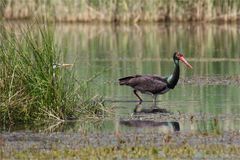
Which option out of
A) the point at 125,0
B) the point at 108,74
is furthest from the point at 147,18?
the point at 108,74

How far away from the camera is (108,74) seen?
22828 mm

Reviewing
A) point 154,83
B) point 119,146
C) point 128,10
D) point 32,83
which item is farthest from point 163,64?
point 128,10

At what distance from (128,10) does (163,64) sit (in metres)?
13.1

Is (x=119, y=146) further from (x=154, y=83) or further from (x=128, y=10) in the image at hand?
(x=128, y=10)

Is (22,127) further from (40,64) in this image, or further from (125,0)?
(125,0)

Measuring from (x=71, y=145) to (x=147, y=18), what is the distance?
85.0 feet

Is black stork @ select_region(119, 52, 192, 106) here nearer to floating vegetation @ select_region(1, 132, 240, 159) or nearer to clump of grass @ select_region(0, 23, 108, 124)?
clump of grass @ select_region(0, 23, 108, 124)

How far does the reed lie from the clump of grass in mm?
22208

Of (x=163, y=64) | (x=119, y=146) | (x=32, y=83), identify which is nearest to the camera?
(x=119, y=146)

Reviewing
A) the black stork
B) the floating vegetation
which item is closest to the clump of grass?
the floating vegetation

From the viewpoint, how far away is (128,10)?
38.1 m

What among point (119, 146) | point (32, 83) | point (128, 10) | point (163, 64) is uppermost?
point (128, 10)

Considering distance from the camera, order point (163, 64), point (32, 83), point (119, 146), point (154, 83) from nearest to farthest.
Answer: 1. point (119, 146)
2. point (32, 83)
3. point (154, 83)
4. point (163, 64)

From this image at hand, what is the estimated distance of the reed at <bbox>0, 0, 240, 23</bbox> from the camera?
37.1 metres
